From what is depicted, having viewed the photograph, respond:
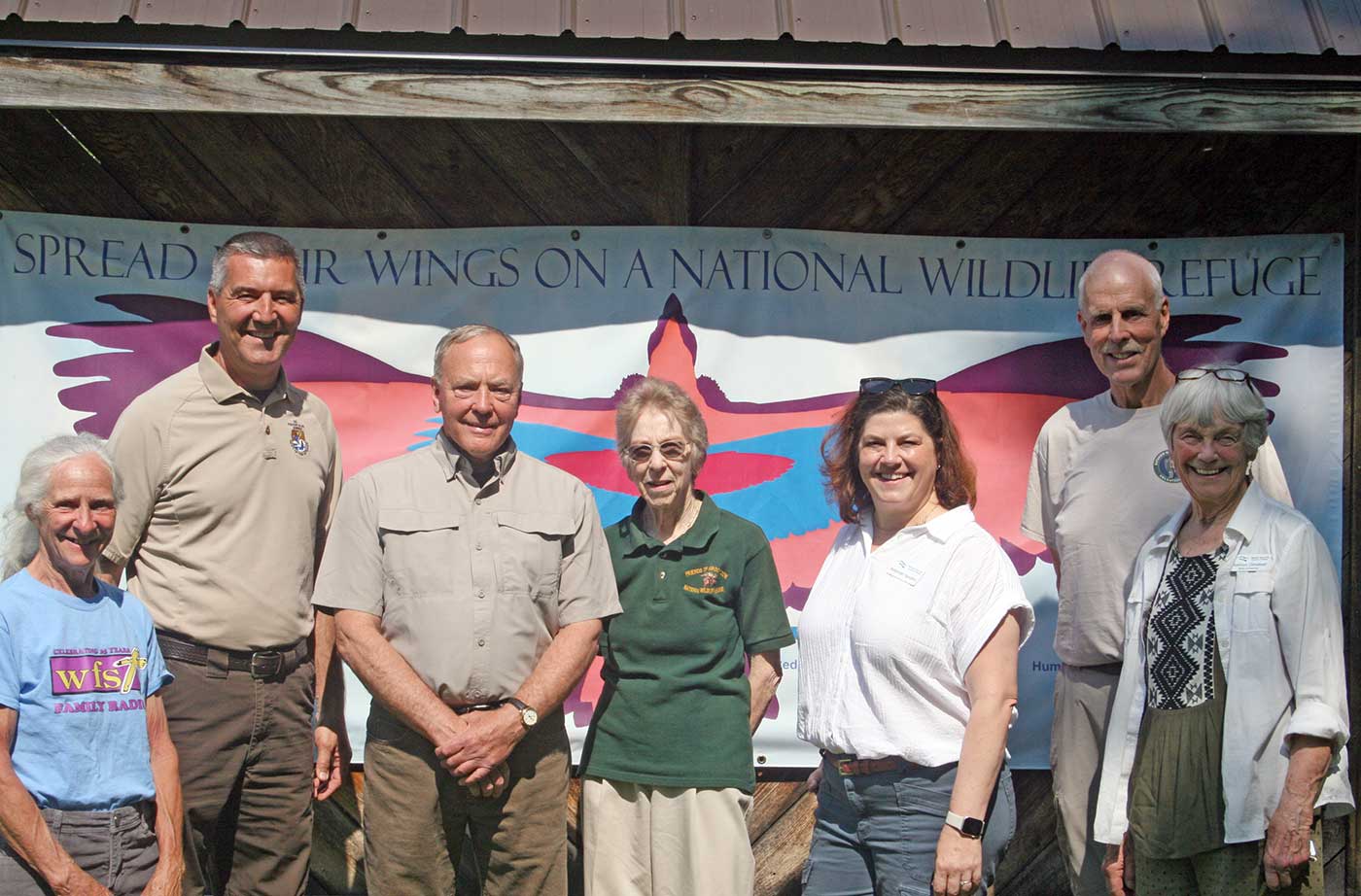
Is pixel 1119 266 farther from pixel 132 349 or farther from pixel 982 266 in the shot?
pixel 132 349

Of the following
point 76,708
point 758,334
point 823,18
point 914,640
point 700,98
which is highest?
point 823,18

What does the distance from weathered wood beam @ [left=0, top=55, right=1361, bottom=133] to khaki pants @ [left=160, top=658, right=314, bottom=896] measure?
5.12 feet

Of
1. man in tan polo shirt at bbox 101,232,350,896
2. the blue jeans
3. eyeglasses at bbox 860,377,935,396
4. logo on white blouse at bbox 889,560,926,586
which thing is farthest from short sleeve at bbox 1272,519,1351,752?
man in tan polo shirt at bbox 101,232,350,896

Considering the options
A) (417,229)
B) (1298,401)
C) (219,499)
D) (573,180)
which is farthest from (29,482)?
(1298,401)

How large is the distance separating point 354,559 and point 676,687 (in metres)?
0.88

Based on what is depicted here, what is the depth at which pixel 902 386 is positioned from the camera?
3281 millimetres

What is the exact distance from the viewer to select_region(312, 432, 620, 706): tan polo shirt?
3316mm

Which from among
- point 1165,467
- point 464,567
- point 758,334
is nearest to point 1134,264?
point 1165,467

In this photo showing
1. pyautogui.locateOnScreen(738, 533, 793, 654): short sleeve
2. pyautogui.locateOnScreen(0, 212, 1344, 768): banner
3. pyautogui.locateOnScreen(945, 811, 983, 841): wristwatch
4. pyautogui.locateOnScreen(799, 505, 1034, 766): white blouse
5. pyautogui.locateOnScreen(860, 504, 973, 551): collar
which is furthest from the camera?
pyautogui.locateOnScreen(0, 212, 1344, 768): banner

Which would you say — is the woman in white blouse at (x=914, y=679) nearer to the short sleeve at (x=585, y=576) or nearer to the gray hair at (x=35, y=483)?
the short sleeve at (x=585, y=576)

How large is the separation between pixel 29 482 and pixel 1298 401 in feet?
12.7

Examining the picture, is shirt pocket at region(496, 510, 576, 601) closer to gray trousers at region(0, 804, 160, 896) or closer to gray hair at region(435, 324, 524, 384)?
gray hair at region(435, 324, 524, 384)

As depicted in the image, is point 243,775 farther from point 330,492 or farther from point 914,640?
point 914,640

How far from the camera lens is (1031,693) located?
4461mm
